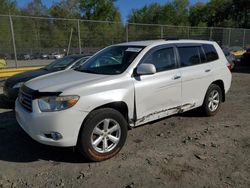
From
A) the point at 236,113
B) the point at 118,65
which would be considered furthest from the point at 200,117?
the point at 118,65

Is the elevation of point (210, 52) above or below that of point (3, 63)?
above

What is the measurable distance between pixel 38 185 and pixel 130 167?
1.24 metres

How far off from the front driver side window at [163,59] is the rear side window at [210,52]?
1164mm

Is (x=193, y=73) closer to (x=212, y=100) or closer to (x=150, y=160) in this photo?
(x=212, y=100)

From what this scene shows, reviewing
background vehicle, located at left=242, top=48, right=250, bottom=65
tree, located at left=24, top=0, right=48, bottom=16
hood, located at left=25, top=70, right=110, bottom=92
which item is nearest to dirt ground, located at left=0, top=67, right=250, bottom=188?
hood, located at left=25, top=70, right=110, bottom=92

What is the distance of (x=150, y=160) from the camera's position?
150 inches

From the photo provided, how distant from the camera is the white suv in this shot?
3.44 m

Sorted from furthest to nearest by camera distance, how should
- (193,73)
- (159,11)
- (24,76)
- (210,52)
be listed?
(159,11)
(24,76)
(210,52)
(193,73)

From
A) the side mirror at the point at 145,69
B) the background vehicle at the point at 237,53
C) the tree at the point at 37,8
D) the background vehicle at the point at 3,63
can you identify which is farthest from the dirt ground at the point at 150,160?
the tree at the point at 37,8

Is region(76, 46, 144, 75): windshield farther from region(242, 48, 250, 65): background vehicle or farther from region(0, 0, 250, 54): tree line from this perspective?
region(242, 48, 250, 65): background vehicle

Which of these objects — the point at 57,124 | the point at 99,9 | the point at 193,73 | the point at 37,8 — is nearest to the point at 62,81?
the point at 57,124

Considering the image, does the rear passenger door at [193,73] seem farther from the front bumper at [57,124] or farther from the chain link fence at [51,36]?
the chain link fence at [51,36]

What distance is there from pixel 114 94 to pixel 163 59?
136 cm

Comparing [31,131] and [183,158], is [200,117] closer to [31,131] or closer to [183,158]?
[183,158]
